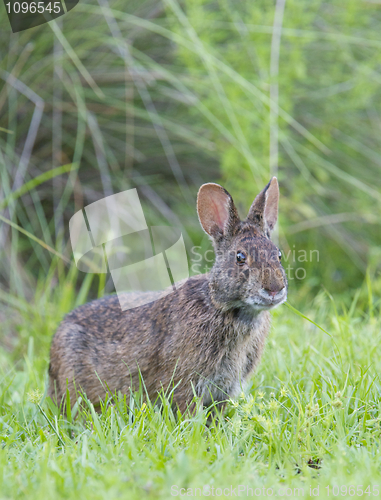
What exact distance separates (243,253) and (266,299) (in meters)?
0.32

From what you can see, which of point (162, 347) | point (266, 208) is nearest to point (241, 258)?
point (266, 208)

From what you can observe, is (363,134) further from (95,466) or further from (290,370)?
(95,466)

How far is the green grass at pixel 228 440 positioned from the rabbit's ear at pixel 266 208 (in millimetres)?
792

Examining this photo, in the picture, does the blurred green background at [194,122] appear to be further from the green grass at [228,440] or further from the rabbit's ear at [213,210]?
the green grass at [228,440]

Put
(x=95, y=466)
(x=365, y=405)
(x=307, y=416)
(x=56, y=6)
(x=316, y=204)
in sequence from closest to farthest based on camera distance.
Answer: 1. (x=95, y=466)
2. (x=307, y=416)
3. (x=365, y=405)
4. (x=56, y=6)
5. (x=316, y=204)

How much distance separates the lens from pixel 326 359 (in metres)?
3.31

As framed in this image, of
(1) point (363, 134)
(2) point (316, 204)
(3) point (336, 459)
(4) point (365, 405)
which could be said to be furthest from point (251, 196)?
(3) point (336, 459)

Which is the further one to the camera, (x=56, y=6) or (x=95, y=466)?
(x=56, y=6)

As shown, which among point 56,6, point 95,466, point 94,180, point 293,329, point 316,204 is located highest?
point 56,6

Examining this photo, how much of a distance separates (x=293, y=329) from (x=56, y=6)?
3462mm

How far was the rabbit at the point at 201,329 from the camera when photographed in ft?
10.3

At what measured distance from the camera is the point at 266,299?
2973 mm
